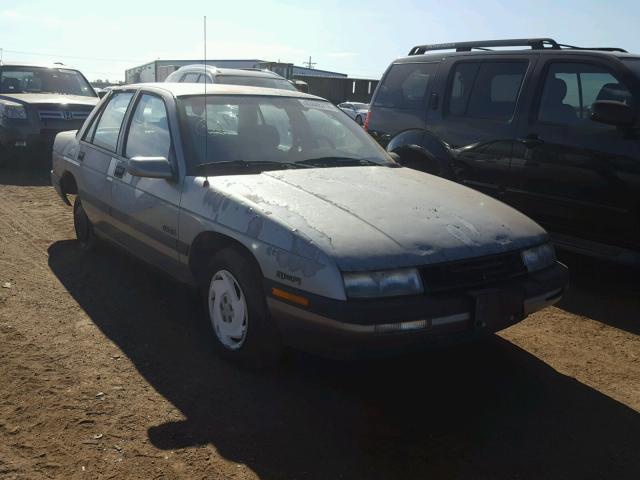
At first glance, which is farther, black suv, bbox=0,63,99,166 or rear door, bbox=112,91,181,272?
black suv, bbox=0,63,99,166

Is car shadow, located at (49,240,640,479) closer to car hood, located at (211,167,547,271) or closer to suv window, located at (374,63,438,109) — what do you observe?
car hood, located at (211,167,547,271)

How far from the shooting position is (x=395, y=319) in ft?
9.31

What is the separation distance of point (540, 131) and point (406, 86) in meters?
1.87

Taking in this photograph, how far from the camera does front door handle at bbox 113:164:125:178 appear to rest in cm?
457

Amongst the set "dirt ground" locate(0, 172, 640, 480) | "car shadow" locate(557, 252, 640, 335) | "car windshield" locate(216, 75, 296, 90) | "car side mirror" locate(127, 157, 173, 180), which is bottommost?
"dirt ground" locate(0, 172, 640, 480)

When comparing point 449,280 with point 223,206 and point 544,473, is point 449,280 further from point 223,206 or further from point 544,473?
point 223,206

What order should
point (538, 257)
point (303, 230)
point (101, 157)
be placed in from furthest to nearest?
1. point (101, 157)
2. point (538, 257)
3. point (303, 230)

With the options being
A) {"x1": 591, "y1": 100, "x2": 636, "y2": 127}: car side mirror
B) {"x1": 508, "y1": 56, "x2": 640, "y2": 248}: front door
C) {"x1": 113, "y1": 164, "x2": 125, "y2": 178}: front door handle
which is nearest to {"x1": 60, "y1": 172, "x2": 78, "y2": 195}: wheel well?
{"x1": 113, "y1": 164, "x2": 125, "y2": 178}: front door handle

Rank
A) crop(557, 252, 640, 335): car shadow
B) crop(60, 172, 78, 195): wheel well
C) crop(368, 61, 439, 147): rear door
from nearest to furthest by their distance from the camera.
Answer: crop(557, 252, 640, 335): car shadow < crop(60, 172, 78, 195): wheel well < crop(368, 61, 439, 147): rear door

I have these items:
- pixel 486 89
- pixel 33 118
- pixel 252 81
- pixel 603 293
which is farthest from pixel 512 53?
pixel 33 118

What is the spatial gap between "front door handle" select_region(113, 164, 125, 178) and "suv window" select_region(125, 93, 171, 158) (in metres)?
0.10

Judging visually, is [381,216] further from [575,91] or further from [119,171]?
[575,91]

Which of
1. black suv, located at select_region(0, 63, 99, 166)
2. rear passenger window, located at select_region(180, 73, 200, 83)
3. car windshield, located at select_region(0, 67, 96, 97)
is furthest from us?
rear passenger window, located at select_region(180, 73, 200, 83)

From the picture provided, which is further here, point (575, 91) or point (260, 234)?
point (575, 91)
